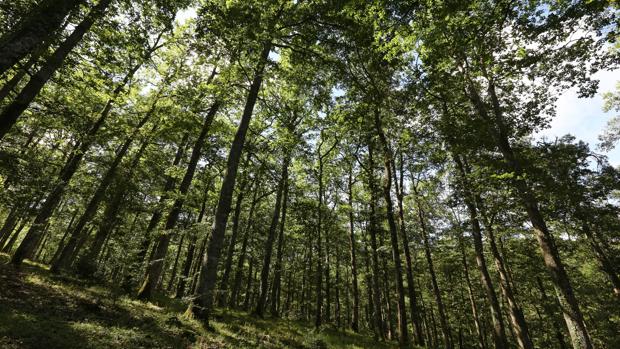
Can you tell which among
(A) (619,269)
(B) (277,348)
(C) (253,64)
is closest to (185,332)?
(B) (277,348)

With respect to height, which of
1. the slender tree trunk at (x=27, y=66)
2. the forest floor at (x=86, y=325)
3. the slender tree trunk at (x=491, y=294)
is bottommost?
the forest floor at (x=86, y=325)

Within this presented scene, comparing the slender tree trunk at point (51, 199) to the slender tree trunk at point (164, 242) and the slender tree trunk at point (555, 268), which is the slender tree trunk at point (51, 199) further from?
the slender tree trunk at point (555, 268)

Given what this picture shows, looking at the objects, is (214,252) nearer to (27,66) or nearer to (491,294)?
(27,66)

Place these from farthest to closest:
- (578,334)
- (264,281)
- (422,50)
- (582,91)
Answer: (264,281) → (582,91) → (578,334) → (422,50)

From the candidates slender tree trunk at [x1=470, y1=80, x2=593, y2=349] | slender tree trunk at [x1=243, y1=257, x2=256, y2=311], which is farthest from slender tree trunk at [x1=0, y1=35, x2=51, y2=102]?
slender tree trunk at [x1=243, y1=257, x2=256, y2=311]

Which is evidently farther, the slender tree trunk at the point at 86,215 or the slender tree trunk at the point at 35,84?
the slender tree trunk at the point at 86,215

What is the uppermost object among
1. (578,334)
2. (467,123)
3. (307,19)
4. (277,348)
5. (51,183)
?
(307,19)

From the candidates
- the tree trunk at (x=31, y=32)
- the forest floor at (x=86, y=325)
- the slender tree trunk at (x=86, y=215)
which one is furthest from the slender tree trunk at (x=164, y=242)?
the tree trunk at (x=31, y=32)

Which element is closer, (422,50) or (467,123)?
(422,50)

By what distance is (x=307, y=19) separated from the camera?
11.2 metres

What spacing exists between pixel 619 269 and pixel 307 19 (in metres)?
27.7

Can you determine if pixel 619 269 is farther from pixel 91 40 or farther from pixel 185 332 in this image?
pixel 91 40

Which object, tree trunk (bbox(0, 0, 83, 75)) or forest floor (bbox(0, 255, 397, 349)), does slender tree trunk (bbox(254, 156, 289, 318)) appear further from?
tree trunk (bbox(0, 0, 83, 75))

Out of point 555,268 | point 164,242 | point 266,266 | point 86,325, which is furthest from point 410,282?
point 86,325
